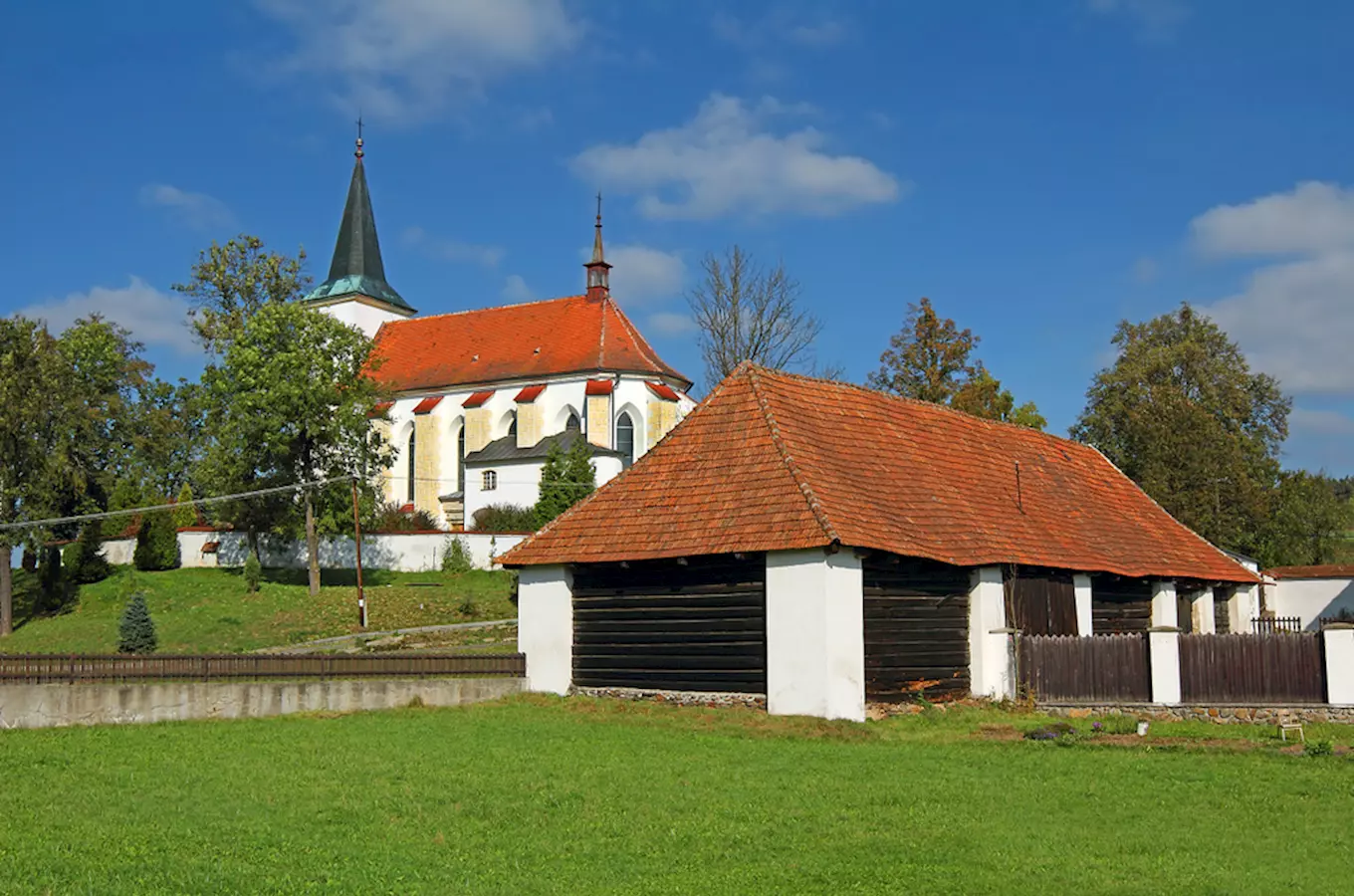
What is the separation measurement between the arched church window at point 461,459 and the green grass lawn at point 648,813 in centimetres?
4576

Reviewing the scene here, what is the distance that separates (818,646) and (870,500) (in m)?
3.49

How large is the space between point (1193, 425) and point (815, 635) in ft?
120

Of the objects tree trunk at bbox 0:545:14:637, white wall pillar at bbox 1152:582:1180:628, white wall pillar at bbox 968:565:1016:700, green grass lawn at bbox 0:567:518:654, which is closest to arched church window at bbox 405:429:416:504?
green grass lawn at bbox 0:567:518:654

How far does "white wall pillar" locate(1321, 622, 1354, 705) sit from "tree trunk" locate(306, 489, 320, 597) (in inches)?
1282

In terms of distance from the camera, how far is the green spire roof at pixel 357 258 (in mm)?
75312

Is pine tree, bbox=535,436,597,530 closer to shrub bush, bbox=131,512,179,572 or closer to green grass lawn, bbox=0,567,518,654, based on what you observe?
green grass lawn, bbox=0,567,518,654

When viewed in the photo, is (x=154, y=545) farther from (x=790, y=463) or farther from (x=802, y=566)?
(x=802, y=566)

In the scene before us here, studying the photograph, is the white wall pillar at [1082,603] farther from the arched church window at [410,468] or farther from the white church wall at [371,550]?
the arched church window at [410,468]

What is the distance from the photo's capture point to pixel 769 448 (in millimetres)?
24484

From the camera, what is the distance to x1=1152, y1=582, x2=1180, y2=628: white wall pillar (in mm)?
31766

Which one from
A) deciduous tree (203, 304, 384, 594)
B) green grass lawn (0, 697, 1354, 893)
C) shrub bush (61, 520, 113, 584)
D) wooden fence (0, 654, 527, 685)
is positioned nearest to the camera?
green grass lawn (0, 697, 1354, 893)

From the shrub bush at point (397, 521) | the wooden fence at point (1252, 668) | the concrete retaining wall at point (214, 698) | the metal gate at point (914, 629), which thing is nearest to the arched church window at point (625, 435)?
the shrub bush at point (397, 521)

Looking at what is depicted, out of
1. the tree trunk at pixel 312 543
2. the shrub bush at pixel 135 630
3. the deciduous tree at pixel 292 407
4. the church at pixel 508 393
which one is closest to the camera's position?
the shrub bush at pixel 135 630

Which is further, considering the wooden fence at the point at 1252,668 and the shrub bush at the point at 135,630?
the shrub bush at the point at 135,630
